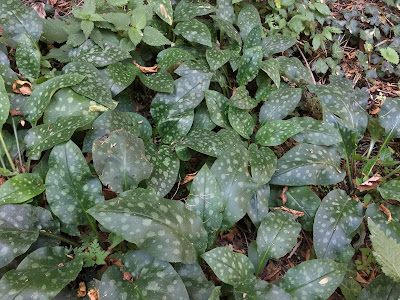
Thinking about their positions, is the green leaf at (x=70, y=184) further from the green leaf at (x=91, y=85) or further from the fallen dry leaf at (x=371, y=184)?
the fallen dry leaf at (x=371, y=184)

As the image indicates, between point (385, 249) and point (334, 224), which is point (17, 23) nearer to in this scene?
point (334, 224)

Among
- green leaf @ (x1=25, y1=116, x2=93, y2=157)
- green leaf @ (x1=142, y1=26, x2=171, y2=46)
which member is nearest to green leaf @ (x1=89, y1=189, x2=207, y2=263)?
green leaf @ (x1=25, y1=116, x2=93, y2=157)

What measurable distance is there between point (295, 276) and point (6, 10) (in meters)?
3.18

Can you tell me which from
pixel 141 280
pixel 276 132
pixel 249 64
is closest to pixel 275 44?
pixel 249 64

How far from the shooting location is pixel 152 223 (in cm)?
196

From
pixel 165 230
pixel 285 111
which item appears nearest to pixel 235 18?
pixel 285 111

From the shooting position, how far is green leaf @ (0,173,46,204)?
2162mm

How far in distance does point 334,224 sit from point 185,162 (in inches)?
50.9

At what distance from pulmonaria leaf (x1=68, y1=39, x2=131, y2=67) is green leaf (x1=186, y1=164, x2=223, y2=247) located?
1337 mm

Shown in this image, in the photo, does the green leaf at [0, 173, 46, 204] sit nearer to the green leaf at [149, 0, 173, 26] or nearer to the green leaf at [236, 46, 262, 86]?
the green leaf at [149, 0, 173, 26]

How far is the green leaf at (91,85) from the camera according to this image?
253 centimetres

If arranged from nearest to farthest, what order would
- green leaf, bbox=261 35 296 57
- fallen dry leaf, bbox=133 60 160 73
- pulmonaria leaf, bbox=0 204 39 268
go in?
1. pulmonaria leaf, bbox=0 204 39 268
2. fallen dry leaf, bbox=133 60 160 73
3. green leaf, bbox=261 35 296 57

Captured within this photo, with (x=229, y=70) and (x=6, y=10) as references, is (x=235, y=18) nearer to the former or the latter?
(x=229, y=70)

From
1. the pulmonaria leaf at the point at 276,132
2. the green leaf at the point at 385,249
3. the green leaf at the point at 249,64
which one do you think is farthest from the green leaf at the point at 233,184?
the green leaf at the point at 249,64
